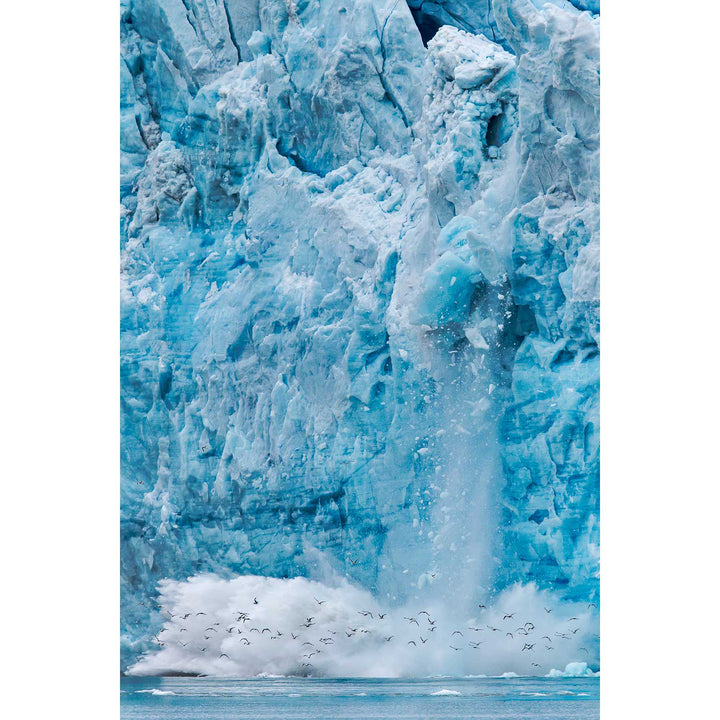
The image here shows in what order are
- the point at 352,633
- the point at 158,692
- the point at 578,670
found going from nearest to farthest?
the point at 578,670
the point at 352,633
the point at 158,692

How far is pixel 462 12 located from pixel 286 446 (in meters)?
2.75

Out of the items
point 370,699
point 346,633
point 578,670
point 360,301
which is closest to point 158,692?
point 346,633

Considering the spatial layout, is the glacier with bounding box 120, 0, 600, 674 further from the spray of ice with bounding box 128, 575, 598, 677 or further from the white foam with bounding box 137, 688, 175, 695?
the white foam with bounding box 137, 688, 175, 695

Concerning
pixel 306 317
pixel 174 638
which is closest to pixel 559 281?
pixel 306 317

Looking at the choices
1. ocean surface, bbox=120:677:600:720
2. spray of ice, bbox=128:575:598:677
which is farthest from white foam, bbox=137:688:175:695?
spray of ice, bbox=128:575:598:677

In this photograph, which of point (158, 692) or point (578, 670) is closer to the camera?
point (578, 670)

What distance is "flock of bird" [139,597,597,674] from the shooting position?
6.32 m

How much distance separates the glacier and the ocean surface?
→ 185mm

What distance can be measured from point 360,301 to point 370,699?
7.28 feet

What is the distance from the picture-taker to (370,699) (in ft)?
20.7

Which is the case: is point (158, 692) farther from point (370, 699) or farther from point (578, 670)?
point (578, 670)

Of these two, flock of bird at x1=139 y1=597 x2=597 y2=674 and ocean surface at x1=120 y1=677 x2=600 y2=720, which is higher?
flock of bird at x1=139 y1=597 x2=597 y2=674

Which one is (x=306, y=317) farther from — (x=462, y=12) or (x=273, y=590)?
(x=462, y=12)

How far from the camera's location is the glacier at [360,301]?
6.41 metres
